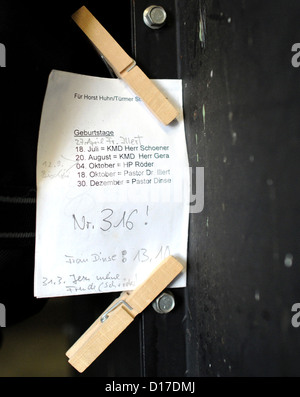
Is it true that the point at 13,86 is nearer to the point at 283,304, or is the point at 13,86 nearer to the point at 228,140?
the point at 228,140

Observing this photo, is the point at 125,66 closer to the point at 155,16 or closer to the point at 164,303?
the point at 155,16

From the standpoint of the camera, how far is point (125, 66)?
2.21 feet

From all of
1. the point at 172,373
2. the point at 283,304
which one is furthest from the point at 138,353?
the point at 283,304

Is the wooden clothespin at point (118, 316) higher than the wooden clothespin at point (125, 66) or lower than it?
lower

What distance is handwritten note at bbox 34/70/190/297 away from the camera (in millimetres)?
674

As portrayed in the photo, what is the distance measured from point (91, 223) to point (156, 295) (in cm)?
16

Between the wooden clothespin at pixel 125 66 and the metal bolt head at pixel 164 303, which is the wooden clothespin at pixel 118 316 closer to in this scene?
the metal bolt head at pixel 164 303

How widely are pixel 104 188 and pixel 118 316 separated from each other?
205 millimetres

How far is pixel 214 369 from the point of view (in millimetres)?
596

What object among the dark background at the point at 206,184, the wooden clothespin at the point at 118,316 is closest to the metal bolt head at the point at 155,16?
the dark background at the point at 206,184

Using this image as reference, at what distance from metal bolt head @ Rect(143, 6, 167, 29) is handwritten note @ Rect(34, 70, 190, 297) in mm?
96

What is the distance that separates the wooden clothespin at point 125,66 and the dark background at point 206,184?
1.0 inches

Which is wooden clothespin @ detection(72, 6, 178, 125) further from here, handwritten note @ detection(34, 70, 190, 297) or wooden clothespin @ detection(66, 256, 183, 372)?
wooden clothespin @ detection(66, 256, 183, 372)

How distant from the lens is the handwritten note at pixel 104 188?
67 centimetres
